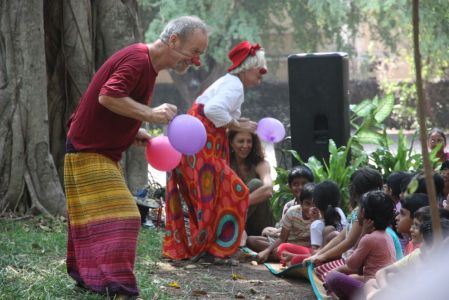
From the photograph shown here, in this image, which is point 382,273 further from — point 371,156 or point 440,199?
point 371,156

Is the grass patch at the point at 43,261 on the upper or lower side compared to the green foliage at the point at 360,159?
lower

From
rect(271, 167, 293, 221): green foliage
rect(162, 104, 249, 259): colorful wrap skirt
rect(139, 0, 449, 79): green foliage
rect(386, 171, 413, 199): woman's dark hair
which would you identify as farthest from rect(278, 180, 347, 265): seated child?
rect(139, 0, 449, 79): green foliage

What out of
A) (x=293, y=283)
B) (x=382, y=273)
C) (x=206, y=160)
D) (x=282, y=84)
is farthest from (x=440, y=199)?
(x=282, y=84)

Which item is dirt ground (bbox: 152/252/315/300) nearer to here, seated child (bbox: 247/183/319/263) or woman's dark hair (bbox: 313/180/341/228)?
seated child (bbox: 247/183/319/263)

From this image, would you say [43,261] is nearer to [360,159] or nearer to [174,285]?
[174,285]

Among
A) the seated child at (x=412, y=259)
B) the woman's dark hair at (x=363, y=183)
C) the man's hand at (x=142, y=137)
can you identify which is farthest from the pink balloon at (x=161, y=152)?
the seated child at (x=412, y=259)

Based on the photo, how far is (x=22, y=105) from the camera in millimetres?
9477

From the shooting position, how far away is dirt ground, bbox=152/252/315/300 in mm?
6805

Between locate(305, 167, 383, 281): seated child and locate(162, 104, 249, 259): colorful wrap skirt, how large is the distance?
1026 mm

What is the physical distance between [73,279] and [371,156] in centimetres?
435

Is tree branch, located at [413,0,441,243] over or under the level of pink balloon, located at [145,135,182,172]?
over

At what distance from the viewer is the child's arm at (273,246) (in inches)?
323

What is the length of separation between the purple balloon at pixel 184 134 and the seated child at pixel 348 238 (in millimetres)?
1169

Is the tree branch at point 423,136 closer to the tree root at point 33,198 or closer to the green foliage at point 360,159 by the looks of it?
the green foliage at point 360,159
